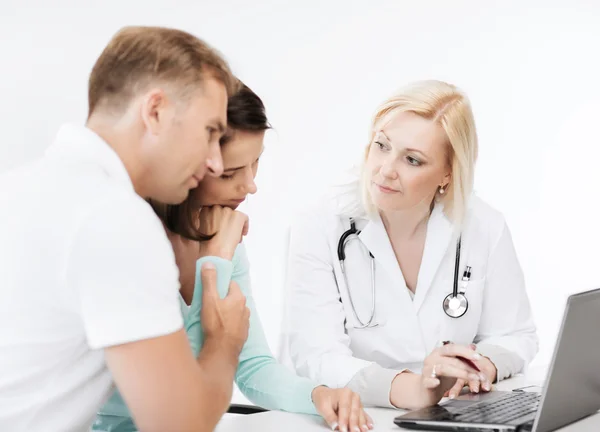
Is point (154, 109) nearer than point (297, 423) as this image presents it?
Yes

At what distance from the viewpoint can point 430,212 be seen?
236 cm

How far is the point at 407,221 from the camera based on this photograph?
91.7 inches

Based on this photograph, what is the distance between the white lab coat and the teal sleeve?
12.9 inches

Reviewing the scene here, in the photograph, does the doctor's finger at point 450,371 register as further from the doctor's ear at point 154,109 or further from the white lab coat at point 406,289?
the doctor's ear at point 154,109

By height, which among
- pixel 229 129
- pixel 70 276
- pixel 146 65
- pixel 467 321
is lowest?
pixel 467 321

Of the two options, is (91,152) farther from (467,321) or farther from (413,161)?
(467,321)

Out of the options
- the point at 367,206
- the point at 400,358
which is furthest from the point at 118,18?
the point at 400,358

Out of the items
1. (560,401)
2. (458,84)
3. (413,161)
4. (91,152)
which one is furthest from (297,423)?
(458,84)

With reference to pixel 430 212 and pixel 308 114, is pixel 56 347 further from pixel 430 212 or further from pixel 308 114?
pixel 308 114

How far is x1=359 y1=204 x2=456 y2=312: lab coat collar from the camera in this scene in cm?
223

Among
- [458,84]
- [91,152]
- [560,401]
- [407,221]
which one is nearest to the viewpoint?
[91,152]

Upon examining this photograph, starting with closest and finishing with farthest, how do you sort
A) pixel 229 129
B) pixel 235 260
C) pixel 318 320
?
1. pixel 229 129
2. pixel 235 260
3. pixel 318 320

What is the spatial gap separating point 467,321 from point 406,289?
7.7 inches

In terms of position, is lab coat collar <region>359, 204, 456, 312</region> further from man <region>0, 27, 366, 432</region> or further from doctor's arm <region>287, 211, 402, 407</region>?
man <region>0, 27, 366, 432</region>
